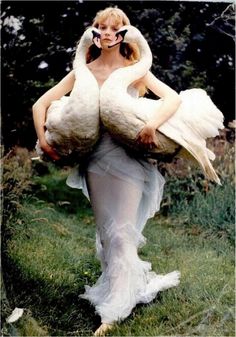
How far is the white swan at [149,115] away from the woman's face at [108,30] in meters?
0.03

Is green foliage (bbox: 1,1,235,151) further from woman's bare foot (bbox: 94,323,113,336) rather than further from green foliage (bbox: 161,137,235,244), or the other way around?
woman's bare foot (bbox: 94,323,113,336)

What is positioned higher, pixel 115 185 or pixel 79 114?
pixel 79 114

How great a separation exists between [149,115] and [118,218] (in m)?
0.47

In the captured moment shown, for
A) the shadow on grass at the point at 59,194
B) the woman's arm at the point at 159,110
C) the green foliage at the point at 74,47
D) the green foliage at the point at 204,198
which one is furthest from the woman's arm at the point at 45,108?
the shadow on grass at the point at 59,194

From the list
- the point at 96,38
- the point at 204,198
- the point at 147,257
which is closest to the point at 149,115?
the point at 96,38

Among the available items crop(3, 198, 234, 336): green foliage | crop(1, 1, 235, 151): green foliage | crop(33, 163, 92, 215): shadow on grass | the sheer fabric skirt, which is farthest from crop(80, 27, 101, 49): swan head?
crop(33, 163, 92, 215): shadow on grass

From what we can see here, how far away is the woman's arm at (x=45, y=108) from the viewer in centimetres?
284

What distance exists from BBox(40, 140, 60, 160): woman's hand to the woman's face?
1.55ft

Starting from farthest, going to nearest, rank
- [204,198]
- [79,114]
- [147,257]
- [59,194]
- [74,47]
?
[59,194]
[204,198]
[74,47]
[147,257]
[79,114]

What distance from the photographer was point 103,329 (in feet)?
9.25

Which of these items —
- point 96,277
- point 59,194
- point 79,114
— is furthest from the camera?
point 59,194

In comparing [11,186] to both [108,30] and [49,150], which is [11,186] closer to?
[49,150]

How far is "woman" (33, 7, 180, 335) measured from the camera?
9.33ft

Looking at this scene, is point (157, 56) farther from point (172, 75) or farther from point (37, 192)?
point (37, 192)
